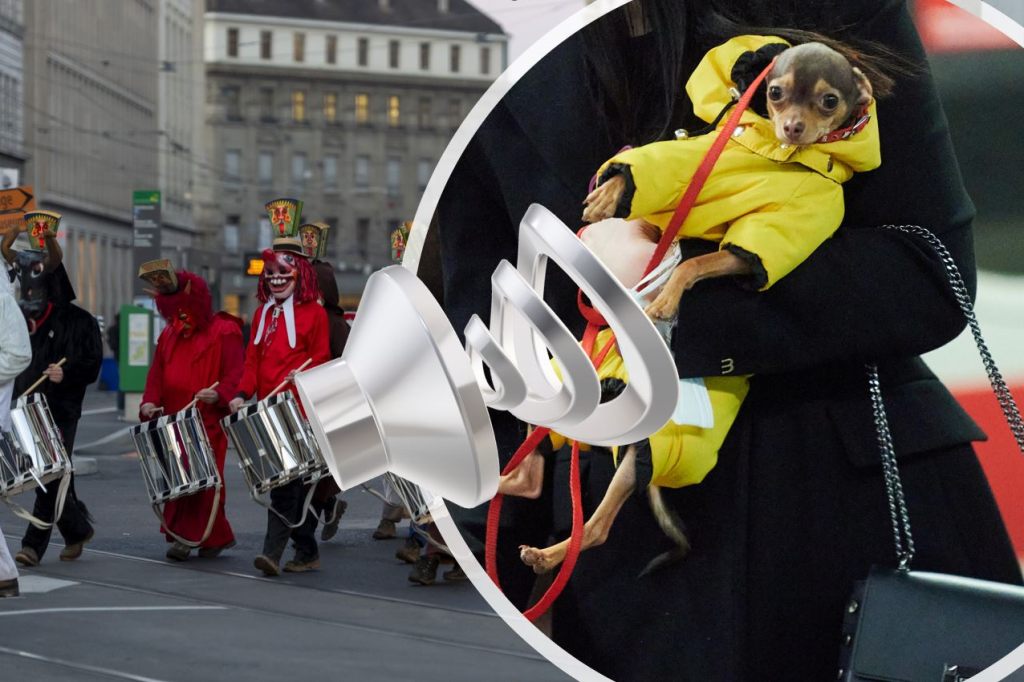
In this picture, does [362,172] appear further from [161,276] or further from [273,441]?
[273,441]

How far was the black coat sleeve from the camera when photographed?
6.98ft

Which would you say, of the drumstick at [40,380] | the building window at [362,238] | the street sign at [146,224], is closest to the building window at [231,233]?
the building window at [362,238]

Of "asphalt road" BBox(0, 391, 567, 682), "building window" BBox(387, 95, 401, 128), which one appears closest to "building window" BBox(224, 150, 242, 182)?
"building window" BBox(387, 95, 401, 128)

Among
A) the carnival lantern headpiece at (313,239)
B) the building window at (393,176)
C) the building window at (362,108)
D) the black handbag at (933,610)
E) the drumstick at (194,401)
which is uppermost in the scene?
the building window at (362,108)

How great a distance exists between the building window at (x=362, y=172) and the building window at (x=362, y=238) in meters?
1.61

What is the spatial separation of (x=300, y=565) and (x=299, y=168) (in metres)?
66.3

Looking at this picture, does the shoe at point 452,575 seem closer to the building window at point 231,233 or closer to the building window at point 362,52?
the building window at point 362,52

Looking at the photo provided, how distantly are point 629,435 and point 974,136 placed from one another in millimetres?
587

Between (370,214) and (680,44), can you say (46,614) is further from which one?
(370,214)

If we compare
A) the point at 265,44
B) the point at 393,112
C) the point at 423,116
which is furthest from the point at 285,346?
the point at 265,44

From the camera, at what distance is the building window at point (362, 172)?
71.9 metres

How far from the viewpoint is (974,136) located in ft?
6.98

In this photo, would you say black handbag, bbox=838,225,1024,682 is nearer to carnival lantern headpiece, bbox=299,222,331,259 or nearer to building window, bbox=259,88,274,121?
carnival lantern headpiece, bbox=299,222,331,259

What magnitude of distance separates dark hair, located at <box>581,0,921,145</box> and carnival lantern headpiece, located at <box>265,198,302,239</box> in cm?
626
